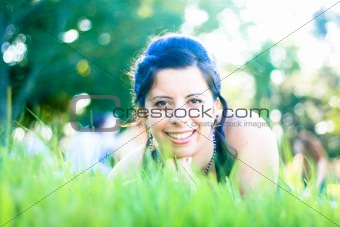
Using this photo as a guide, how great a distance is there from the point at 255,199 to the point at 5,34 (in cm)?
989

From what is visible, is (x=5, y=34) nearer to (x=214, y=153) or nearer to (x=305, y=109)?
(x=214, y=153)

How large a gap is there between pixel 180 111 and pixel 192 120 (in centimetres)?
8

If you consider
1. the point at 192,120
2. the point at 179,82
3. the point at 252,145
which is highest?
the point at 179,82

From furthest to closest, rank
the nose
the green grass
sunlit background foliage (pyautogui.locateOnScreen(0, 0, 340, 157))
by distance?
sunlit background foliage (pyautogui.locateOnScreen(0, 0, 340, 157)) → the nose → the green grass

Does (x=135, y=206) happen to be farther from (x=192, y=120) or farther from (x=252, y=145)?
(x=252, y=145)

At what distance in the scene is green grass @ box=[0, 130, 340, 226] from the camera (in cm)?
93

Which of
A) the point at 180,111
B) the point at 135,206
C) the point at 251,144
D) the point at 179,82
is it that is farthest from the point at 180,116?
the point at 135,206

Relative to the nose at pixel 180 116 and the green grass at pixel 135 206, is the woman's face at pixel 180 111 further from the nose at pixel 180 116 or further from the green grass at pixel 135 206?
the green grass at pixel 135 206

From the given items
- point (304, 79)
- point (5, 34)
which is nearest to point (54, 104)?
point (5, 34)

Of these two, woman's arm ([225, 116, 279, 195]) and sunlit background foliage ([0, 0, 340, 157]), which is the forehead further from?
sunlit background foliage ([0, 0, 340, 157])

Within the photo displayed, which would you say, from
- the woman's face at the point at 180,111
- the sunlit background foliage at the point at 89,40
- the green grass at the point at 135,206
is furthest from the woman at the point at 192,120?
the sunlit background foliage at the point at 89,40

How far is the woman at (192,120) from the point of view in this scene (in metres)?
2.54

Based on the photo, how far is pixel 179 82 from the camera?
261 centimetres

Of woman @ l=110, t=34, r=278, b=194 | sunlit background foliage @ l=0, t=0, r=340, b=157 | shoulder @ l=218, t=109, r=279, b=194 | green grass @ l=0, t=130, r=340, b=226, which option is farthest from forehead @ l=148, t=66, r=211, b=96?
sunlit background foliage @ l=0, t=0, r=340, b=157
